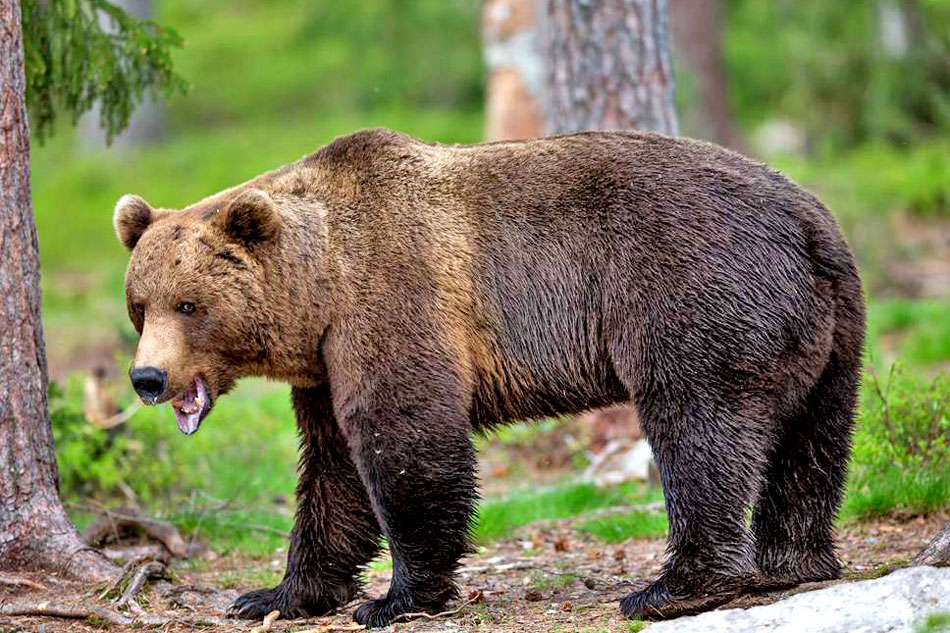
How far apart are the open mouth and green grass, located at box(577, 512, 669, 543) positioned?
3005 mm

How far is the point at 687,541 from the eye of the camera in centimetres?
555

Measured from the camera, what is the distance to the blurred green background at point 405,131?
8.48 m

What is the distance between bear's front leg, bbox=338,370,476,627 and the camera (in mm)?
5680

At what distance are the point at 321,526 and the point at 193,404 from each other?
3.21ft

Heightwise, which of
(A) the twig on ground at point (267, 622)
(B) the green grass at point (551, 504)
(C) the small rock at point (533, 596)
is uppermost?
(A) the twig on ground at point (267, 622)

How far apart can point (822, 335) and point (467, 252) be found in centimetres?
170

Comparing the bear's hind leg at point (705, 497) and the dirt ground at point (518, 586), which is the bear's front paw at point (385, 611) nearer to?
the dirt ground at point (518, 586)

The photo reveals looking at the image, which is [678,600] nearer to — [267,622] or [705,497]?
[705,497]

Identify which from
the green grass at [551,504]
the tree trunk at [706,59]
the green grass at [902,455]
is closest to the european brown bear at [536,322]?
the green grass at [902,455]

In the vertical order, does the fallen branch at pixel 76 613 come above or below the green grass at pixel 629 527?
above

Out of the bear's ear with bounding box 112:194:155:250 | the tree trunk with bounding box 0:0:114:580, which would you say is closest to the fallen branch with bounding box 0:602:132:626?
the tree trunk with bounding box 0:0:114:580

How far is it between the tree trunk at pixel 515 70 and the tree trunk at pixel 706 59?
601cm

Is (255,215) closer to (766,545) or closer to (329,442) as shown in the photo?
(329,442)

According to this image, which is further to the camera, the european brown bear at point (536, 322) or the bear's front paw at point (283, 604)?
the bear's front paw at point (283, 604)
